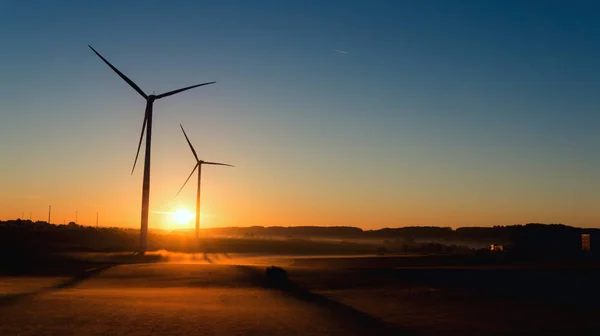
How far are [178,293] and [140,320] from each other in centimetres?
922

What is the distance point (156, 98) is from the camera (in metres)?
50.9

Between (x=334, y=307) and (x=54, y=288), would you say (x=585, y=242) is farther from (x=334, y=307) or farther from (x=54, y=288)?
(x=54, y=288)

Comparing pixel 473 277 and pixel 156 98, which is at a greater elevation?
pixel 156 98

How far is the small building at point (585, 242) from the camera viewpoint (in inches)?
2507

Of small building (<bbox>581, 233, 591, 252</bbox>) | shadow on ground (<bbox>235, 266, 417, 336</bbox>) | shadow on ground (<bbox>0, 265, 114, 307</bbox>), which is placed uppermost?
small building (<bbox>581, 233, 591, 252</bbox>)

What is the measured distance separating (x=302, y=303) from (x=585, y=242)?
5075 cm

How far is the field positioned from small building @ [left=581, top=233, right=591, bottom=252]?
27.6 m

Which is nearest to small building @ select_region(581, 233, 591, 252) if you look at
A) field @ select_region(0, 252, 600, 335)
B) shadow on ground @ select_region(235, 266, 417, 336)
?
field @ select_region(0, 252, 600, 335)

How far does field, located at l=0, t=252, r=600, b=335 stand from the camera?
57.4 feet

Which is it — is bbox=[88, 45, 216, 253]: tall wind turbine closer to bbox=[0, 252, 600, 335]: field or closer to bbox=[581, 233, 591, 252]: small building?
bbox=[0, 252, 600, 335]: field

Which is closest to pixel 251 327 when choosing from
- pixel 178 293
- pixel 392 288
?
pixel 178 293

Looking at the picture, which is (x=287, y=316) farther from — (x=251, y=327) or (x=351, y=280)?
(x=351, y=280)

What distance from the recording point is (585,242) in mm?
64375

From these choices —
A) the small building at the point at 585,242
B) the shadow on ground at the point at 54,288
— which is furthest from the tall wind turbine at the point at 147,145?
the small building at the point at 585,242
